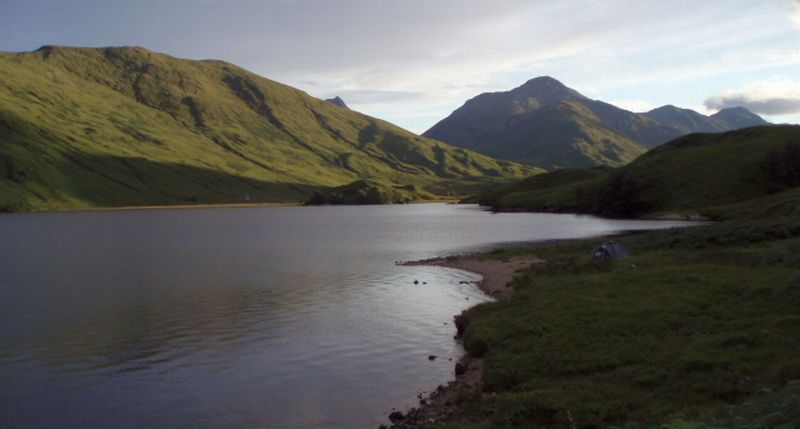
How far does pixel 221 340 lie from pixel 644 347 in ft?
84.6

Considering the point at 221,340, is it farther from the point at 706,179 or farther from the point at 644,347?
the point at 706,179

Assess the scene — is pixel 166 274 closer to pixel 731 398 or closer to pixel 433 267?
pixel 433 267

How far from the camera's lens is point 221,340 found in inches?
1465

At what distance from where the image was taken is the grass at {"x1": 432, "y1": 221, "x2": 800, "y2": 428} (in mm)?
19281

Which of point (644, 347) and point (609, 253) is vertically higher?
point (609, 253)

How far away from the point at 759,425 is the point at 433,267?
61.4 m

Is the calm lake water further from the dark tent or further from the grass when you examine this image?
the dark tent

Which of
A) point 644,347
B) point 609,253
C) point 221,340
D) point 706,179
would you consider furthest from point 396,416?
point 706,179

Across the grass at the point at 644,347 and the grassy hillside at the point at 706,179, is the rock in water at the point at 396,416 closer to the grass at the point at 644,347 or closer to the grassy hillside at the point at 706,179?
the grass at the point at 644,347

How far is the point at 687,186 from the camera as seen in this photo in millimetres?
171625

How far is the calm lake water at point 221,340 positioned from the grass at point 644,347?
4.72 meters

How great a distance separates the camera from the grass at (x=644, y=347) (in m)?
19.3

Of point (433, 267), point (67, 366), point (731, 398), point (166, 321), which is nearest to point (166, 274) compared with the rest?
point (166, 321)

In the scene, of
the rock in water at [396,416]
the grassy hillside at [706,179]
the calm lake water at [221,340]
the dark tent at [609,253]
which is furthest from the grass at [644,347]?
the grassy hillside at [706,179]
